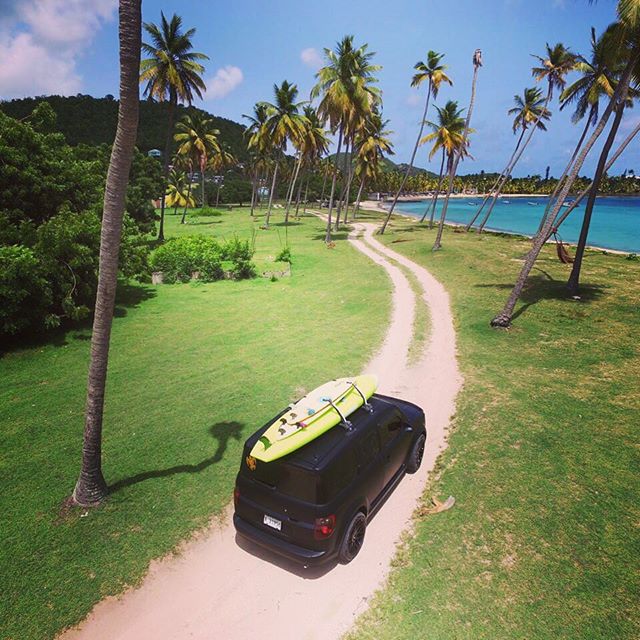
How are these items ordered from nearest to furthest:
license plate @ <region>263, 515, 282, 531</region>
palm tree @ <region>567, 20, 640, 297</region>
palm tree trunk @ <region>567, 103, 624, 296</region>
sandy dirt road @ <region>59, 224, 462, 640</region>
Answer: sandy dirt road @ <region>59, 224, 462, 640</region> → license plate @ <region>263, 515, 282, 531</region> → palm tree @ <region>567, 20, 640, 297</region> → palm tree trunk @ <region>567, 103, 624, 296</region>

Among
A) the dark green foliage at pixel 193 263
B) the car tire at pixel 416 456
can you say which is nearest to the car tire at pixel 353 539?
the car tire at pixel 416 456

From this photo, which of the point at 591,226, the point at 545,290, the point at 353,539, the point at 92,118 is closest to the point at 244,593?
the point at 353,539

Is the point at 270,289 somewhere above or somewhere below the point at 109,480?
above

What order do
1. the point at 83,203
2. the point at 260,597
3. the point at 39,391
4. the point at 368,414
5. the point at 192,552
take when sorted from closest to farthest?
the point at 260,597 → the point at 192,552 → the point at 368,414 → the point at 39,391 → the point at 83,203

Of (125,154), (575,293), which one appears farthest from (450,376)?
(575,293)

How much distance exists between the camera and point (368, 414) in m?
7.06

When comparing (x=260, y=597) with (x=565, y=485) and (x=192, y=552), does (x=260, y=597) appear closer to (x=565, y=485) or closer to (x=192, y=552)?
(x=192, y=552)

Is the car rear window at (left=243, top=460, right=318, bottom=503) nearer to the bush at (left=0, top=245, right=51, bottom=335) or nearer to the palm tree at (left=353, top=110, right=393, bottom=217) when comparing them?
the bush at (left=0, top=245, right=51, bottom=335)

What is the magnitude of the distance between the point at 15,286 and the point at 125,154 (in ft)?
31.4

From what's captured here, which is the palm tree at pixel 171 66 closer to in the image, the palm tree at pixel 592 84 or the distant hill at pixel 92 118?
the palm tree at pixel 592 84

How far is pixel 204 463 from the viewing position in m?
8.51

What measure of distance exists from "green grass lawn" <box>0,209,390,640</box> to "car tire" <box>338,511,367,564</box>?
2.75m

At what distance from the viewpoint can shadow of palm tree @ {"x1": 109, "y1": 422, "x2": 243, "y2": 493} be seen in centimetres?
792

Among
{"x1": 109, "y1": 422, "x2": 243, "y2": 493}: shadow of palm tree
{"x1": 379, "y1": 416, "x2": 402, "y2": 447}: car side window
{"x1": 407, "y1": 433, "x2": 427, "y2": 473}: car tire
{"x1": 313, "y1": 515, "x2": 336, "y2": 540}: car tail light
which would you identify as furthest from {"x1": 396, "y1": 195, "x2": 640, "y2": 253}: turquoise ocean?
{"x1": 313, "y1": 515, "x2": 336, "y2": 540}: car tail light
